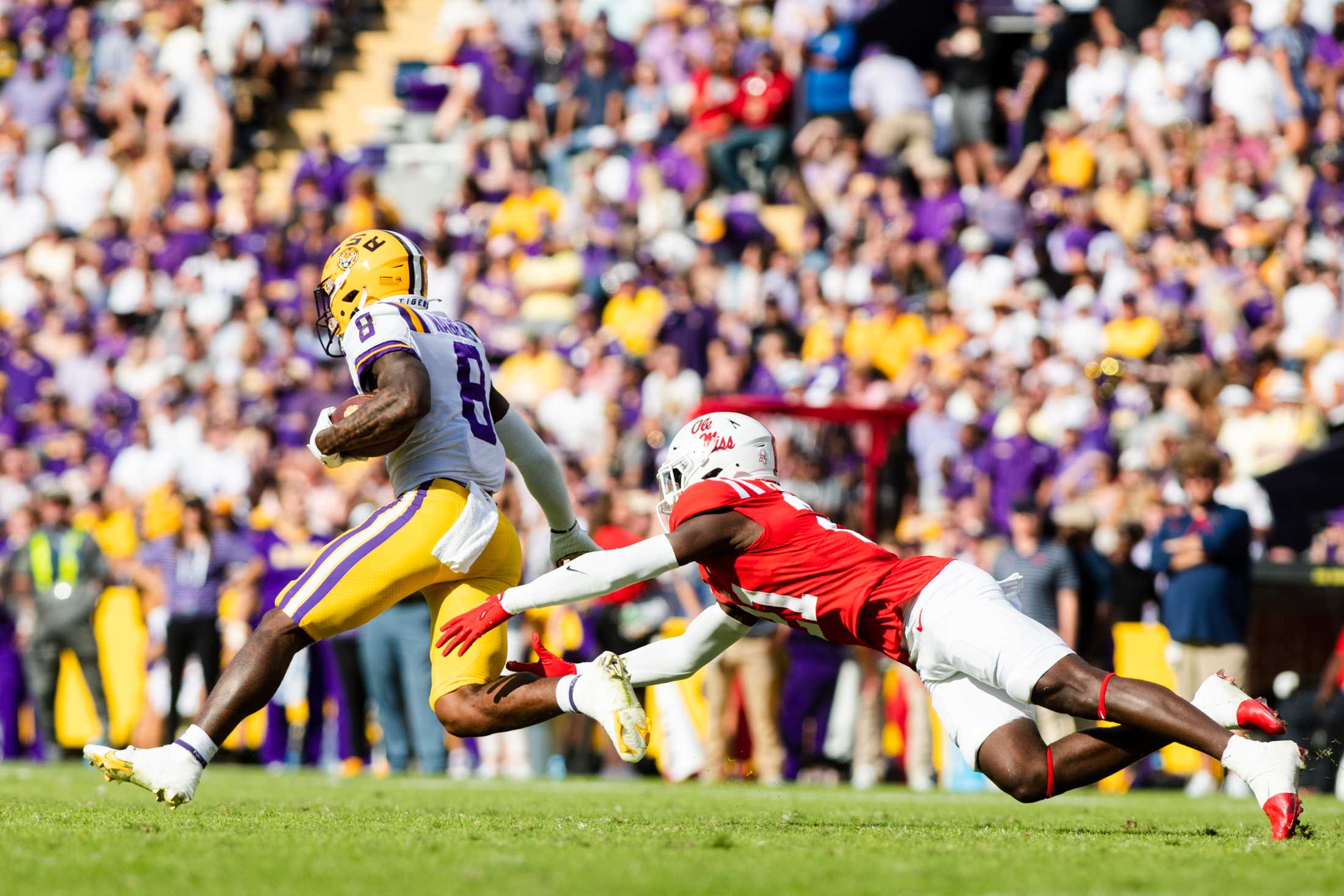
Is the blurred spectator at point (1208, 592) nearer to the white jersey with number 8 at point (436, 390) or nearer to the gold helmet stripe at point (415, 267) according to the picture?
the white jersey with number 8 at point (436, 390)

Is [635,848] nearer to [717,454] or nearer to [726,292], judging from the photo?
[717,454]

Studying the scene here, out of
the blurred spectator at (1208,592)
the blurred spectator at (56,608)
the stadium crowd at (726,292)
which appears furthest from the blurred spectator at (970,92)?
the blurred spectator at (56,608)

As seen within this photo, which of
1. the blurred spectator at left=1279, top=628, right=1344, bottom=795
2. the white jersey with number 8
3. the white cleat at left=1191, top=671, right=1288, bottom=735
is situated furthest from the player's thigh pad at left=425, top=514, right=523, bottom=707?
the blurred spectator at left=1279, top=628, right=1344, bottom=795

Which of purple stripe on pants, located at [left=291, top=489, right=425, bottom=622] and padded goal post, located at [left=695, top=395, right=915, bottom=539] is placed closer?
purple stripe on pants, located at [left=291, top=489, right=425, bottom=622]

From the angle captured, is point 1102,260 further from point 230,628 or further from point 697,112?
point 230,628

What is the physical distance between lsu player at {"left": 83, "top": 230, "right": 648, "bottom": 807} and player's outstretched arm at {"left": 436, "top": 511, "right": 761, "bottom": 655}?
273 mm

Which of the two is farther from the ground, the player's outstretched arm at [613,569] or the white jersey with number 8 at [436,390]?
the white jersey with number 8 at [436,390]

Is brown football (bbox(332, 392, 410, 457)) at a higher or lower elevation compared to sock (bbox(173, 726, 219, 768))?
higher

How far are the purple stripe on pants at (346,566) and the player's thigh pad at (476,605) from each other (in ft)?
1.18

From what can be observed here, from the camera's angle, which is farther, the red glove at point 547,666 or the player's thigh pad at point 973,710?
the red glove at point 547,666

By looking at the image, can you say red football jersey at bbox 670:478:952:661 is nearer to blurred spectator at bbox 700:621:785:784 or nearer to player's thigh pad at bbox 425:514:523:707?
player's thigh pad at bbox 425:514:523:707

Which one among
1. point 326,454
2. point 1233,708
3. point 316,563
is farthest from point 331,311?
point 1233,708

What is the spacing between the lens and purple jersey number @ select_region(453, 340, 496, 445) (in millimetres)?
6660

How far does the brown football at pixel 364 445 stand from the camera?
627cm
